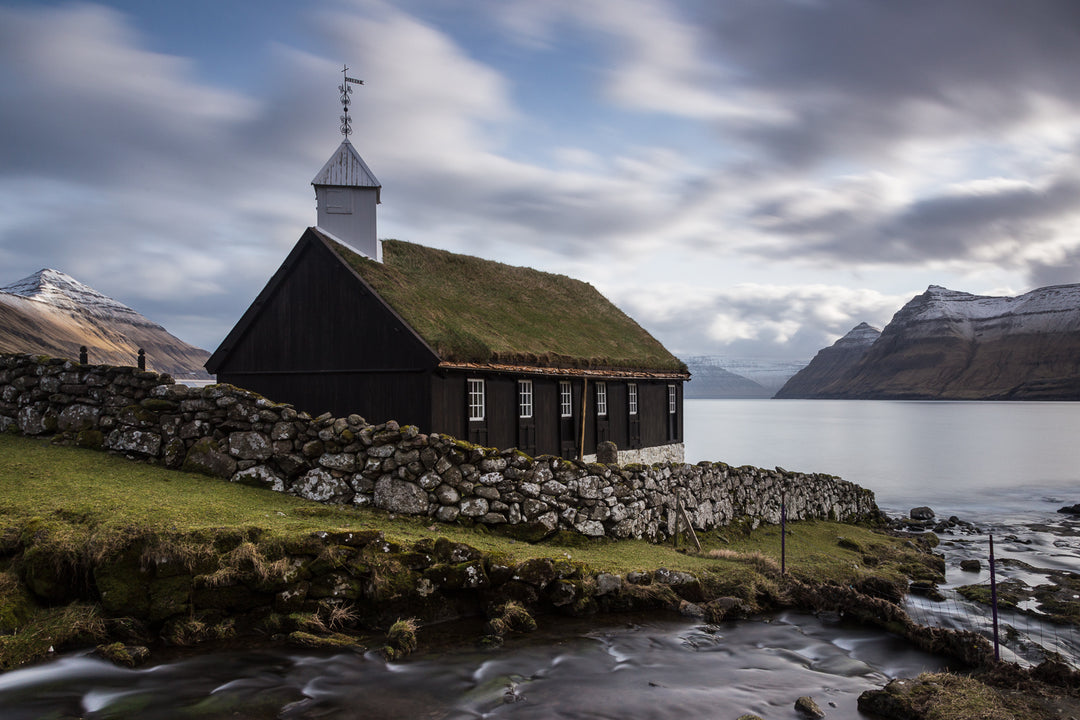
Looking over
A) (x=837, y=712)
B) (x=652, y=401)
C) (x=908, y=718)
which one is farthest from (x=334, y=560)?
(x=652, y=401)

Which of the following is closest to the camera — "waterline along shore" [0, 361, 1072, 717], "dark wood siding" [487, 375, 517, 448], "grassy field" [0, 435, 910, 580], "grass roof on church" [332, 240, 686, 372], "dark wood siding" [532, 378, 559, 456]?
"waterline along shore" [0, 361, 1072, 717]

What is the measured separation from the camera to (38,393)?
15531 millimetres

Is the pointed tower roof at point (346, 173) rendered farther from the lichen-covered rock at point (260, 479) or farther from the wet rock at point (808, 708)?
the wet rock at point (808, 708)

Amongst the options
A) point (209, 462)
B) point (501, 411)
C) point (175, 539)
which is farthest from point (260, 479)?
point (501, 411)

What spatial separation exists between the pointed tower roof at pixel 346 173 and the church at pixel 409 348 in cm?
5

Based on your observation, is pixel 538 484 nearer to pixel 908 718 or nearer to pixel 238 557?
pixel 238 557

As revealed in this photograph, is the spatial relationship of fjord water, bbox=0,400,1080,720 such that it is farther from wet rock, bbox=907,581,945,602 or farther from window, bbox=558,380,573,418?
window, bbox=558,380,573,418

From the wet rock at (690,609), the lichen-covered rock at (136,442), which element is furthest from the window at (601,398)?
the lichen-covered rock at (136,442)

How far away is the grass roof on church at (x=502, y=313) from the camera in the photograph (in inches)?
912

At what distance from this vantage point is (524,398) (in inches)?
1015

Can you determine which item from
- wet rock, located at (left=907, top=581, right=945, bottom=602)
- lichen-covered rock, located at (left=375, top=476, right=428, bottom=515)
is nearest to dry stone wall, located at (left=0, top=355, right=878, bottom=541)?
lichen-covered rock, located at (left=375, top=476, right=428, bottom=515)

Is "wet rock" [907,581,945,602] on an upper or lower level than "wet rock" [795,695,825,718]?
lower

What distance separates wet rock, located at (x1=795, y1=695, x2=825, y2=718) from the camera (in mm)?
9016

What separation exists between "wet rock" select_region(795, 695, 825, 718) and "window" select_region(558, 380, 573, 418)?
18697 millimetres
